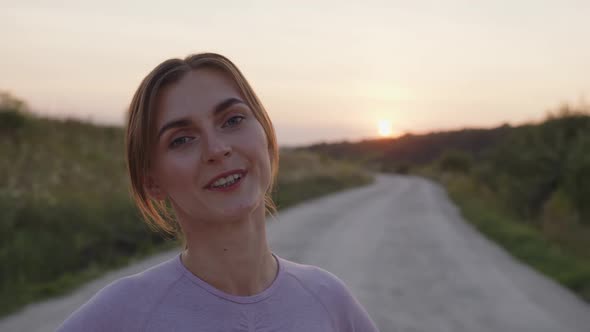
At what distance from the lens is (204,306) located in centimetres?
132

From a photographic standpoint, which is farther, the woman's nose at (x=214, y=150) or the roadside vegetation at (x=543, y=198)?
the roadside vegetation at (x=543, y=198)

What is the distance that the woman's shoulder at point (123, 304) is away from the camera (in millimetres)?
1238

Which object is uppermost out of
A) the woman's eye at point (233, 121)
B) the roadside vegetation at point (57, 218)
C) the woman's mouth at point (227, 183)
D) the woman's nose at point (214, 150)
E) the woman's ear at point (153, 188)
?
the woman's eye at point (233, 121)

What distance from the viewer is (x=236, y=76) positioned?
1.47 meters

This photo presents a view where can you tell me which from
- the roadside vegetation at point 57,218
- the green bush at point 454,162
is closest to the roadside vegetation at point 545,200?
the roadside vegetation at point 57,218

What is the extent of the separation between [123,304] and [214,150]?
340 millimetres

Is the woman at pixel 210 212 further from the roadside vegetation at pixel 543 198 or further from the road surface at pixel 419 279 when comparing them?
the roadside vegetation at pixel 543 198

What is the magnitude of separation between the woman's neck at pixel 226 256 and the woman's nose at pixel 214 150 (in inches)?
5.4

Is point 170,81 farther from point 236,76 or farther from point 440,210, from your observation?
point 440,210

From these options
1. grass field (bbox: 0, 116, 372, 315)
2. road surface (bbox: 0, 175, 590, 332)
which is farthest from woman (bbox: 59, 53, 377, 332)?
grass field (bbox: 0, 116, 372, 315)

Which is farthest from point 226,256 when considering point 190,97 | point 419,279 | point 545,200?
point 545,200

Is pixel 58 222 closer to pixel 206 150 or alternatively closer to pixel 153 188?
pixel 153 188

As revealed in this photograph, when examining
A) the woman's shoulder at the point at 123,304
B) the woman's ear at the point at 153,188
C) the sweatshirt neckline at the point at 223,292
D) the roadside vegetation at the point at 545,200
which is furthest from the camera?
the roadside vegetation at the point at 545,200

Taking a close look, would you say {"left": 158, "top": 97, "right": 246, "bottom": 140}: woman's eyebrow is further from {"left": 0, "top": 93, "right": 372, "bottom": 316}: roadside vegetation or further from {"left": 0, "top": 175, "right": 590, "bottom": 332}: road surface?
{"left": 0, "top": 175, "right": 590, "bottom": 332}: road surface
